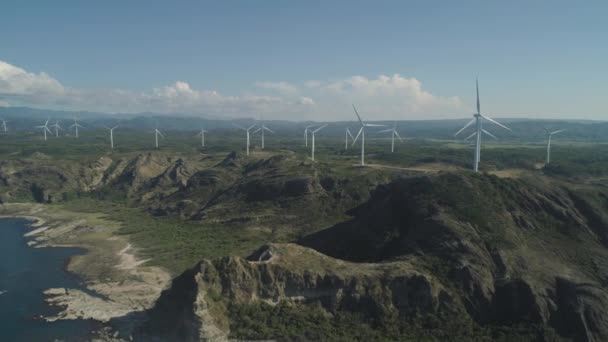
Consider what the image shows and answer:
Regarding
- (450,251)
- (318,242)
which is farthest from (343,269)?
(318,242)

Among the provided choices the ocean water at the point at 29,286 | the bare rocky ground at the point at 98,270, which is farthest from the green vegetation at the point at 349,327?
the bare rocky ground at the point at 98,270

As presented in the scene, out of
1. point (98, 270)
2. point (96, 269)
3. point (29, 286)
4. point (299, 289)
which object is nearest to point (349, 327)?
point (299, 289)

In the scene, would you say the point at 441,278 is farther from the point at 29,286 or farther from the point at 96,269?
the point at 29,286

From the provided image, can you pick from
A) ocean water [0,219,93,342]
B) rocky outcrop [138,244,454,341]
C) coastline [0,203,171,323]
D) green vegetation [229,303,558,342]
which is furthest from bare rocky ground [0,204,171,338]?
green vegetation [229,303,558,342]

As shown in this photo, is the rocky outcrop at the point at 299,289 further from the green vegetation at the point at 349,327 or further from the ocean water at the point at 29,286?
the ocean water at the point at 29,286

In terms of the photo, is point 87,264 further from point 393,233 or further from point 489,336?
point 489,336

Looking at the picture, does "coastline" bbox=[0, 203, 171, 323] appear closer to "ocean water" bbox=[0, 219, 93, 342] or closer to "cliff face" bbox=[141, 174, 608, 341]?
"ocean water" bbox=[0, 219, 93, 342]
